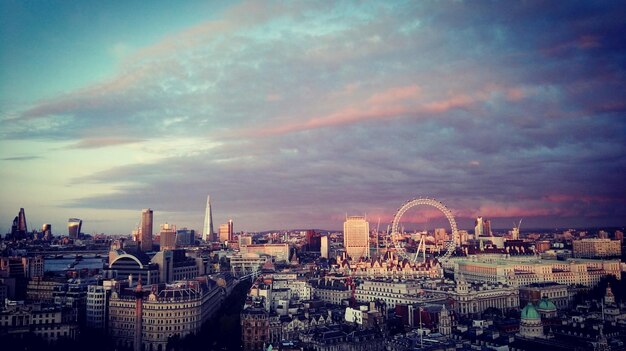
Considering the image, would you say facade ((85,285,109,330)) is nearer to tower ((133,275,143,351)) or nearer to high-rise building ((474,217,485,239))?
tower ((133,275,143,351))

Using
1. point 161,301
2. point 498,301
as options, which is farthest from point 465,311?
point 161,301

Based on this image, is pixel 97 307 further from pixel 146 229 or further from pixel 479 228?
pixel 479 228

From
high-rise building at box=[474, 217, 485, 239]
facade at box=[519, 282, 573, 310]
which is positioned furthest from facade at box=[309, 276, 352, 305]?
high-rise building at box=[474, 217, 485, 239]

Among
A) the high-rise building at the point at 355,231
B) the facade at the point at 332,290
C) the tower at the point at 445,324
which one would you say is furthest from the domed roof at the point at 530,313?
the high-rise building at the point at 355,231

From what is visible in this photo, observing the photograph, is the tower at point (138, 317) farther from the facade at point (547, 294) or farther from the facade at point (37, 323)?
the facade at point (547, 294)

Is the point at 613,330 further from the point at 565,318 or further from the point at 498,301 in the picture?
the point at 498,301
